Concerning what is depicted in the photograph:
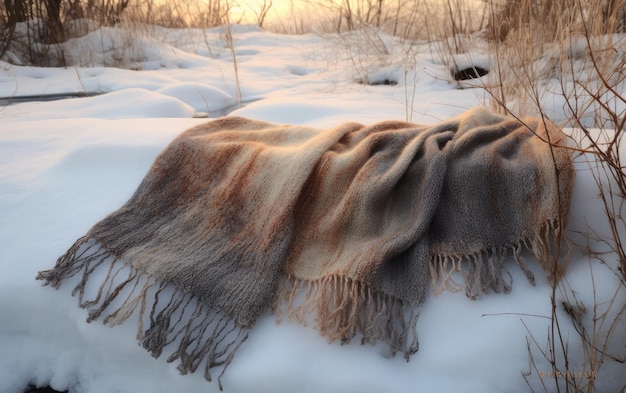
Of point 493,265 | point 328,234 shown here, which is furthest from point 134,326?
point 493,265

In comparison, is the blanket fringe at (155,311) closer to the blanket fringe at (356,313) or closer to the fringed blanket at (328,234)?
the fringed blanket at (328,234)

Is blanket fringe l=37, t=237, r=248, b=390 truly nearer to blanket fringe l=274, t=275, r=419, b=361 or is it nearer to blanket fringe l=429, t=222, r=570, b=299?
blanket fringe l=274, t=275, r=419, b=361

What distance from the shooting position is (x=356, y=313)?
3.24 ft

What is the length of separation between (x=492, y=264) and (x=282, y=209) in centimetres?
55

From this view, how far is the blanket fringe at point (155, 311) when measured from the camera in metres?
1.00

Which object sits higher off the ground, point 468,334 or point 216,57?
point 216,57

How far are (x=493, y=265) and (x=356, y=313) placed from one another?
0.36 meters

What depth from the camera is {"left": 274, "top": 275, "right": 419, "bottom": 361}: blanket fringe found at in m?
0.98

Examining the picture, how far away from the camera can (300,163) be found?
1.30 metres

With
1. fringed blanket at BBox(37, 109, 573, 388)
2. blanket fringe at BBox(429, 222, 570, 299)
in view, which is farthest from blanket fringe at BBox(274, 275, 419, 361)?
blanket fringe at BBox(429, 222, 570, 299)

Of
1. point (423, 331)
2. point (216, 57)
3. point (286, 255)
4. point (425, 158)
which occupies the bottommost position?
point (423, 331)

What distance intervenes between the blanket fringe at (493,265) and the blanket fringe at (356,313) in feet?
0.37

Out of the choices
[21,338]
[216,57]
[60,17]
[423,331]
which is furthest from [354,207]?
[60,17]

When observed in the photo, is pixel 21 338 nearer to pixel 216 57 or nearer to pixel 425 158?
pixel 425 158
